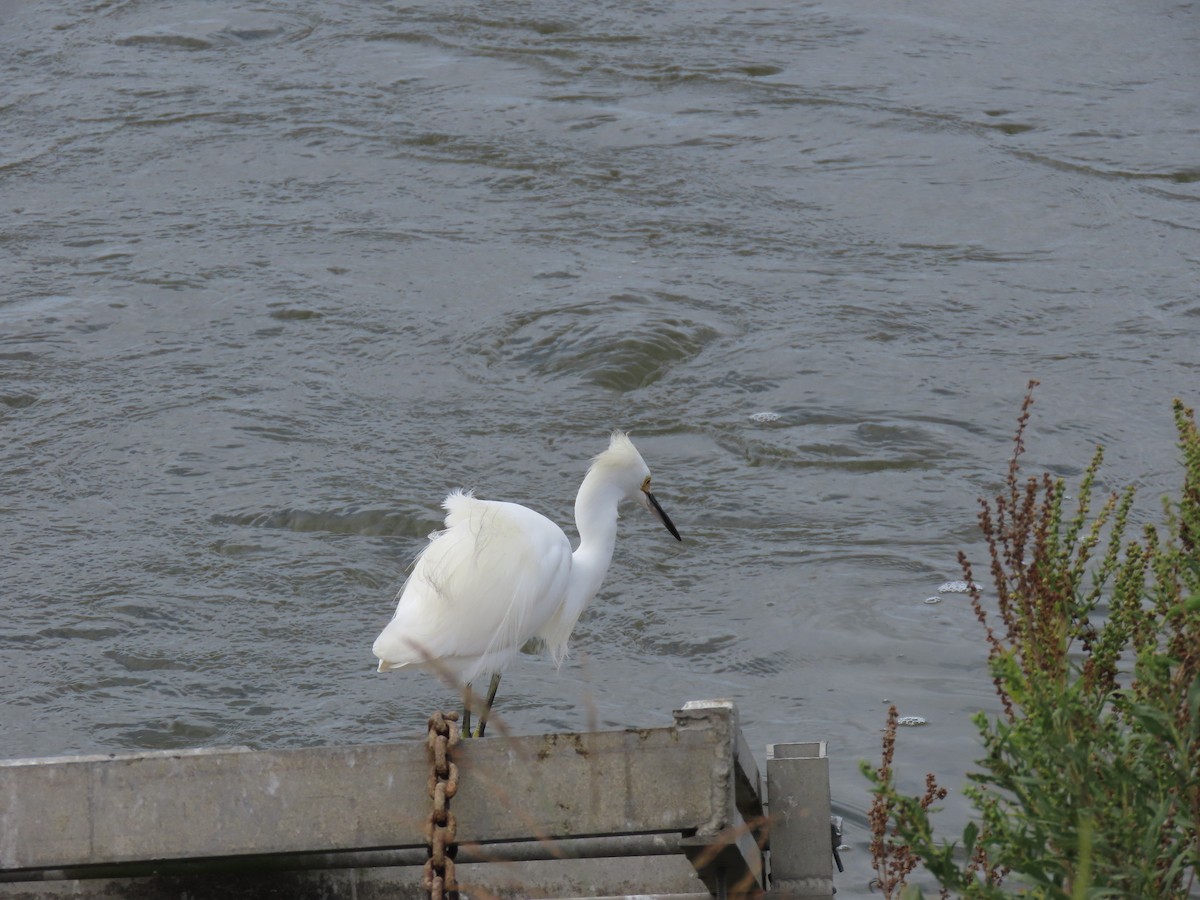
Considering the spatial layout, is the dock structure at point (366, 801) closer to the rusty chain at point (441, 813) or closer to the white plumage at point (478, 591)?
the rusty chain at point (441, 813)

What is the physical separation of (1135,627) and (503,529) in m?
2.15

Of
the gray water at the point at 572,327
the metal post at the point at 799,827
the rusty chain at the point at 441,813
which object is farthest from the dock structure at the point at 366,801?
the gray water at the point at 572,327

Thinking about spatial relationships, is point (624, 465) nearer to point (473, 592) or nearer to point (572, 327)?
point (473, 592)

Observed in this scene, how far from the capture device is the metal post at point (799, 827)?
3.42 m

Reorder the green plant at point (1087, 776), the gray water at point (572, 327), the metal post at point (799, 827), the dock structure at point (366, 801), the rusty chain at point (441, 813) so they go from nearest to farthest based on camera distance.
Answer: the green plant at point (1087, 776) → the rusty chain at point (441, 813) → the dock structure at point (366, 801) → the metal post at point (799, 827) → the gray water at point (572, 327)

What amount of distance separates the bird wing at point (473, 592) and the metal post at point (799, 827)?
1.27 m

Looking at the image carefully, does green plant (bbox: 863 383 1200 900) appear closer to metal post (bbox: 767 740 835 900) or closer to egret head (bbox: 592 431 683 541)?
metal post (bbox: 767 740 835 900)

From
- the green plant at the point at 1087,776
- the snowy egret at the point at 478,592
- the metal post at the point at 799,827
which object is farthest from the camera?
the snowy egret at the point at 478,592

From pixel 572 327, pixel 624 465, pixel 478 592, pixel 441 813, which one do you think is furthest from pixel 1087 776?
pixel 572 327

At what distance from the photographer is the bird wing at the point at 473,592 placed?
4.45 m

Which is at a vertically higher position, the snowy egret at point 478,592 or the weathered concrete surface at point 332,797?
the weathered concrete surface at point 332,797

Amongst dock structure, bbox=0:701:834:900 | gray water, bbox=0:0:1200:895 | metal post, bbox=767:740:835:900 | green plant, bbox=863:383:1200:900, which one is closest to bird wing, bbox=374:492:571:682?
gray water, bbox=0:0:1200:895

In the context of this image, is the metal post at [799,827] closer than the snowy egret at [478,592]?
Yes

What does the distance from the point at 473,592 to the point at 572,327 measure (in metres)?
4.56
